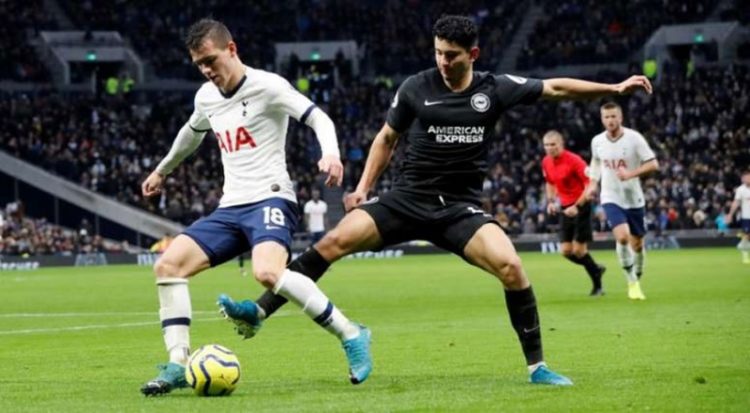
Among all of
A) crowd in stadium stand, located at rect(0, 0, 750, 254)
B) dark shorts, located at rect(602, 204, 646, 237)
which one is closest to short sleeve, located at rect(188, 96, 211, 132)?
dark shorts, located at rect(602, 204, 646, 237)

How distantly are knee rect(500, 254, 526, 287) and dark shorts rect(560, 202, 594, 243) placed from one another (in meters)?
12.8

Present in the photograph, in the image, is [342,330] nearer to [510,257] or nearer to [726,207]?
[510,257]

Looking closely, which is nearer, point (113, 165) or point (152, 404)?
point (152, 404)

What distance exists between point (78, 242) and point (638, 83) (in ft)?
136

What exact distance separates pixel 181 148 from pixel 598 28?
174 ft

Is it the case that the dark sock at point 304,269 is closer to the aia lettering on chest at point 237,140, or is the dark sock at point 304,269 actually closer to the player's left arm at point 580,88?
the aia lettering on chest at point 237,140

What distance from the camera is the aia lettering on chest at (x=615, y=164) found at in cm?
2206

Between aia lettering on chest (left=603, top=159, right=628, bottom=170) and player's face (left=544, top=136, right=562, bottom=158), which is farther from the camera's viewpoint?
player's face (left=544, top=136, right=562, bottom=158)

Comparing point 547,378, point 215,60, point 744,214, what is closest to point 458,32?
point 215,60

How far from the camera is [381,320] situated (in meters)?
19.0

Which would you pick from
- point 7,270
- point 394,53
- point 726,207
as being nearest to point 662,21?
point 394,53

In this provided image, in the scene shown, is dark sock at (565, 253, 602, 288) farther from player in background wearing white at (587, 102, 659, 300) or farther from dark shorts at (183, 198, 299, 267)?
dark shorts at (183, 198, 299, 267)

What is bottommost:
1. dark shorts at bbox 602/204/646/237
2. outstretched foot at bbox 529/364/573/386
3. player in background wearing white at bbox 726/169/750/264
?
player in background wearing white at bbox 726/169/750/264

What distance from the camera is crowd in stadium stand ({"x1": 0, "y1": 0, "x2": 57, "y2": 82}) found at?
6066cm
